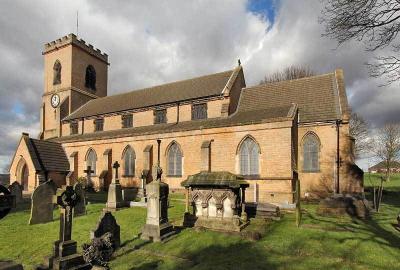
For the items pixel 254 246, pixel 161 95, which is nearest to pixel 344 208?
pixel 254 246

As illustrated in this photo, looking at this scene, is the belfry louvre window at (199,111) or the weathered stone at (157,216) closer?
the weathered stone at (157,216)

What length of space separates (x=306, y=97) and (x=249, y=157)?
761 centimetres

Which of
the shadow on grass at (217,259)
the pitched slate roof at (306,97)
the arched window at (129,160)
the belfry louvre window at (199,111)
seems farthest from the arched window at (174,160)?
the shadow on grass at (217,259)

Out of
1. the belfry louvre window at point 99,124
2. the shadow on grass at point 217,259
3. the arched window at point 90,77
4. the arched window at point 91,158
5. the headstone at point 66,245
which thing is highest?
the arched window at point 90,77

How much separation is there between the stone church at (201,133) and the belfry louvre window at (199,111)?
0.30ft

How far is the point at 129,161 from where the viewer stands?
26.7 metres

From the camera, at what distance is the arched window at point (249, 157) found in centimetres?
2044

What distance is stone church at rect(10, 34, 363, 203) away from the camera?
19.7 m

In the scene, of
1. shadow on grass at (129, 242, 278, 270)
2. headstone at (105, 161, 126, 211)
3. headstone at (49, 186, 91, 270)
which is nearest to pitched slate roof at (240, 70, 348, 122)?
headstone at (105, 161, 126, 211)

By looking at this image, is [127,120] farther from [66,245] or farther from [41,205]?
[66,245]

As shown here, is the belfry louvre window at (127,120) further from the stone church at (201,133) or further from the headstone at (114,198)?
the headstone at (114,198)

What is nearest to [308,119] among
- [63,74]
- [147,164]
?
[147,164]

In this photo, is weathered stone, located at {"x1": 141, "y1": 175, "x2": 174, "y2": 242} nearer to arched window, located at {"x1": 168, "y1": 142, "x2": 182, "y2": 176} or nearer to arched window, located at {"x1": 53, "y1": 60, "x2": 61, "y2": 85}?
arched window, located at {"x1": 168, "y1": 142, "x2": 182, "y2": 176}

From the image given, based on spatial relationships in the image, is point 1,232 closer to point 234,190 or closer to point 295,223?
point 234,190
